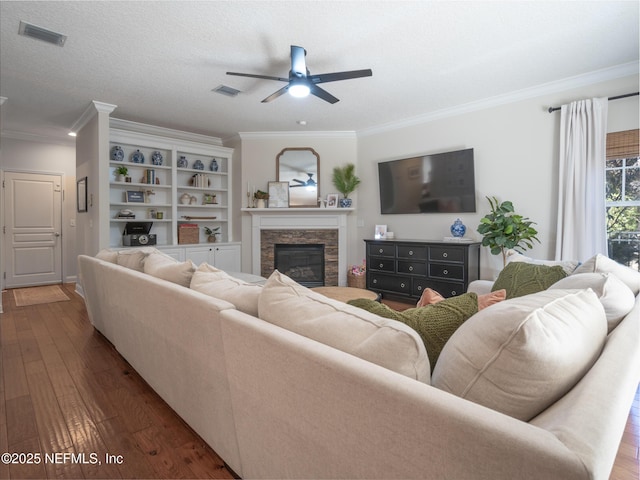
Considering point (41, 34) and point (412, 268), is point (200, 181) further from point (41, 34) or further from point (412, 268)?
point (412, 268)

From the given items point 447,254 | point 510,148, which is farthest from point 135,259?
point 510,148

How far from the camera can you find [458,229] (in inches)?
172

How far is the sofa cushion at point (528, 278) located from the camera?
1.93 metres

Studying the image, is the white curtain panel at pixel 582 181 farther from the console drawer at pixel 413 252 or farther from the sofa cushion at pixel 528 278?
the sofa cushion at pixel 528 278

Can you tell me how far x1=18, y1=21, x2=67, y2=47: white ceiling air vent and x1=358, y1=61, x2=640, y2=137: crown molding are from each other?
3.91 metres

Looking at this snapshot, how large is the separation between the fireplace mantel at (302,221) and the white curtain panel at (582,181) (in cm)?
287

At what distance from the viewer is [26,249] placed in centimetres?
576

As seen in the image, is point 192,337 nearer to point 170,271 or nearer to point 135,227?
point 170,271

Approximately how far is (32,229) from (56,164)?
3.95ft

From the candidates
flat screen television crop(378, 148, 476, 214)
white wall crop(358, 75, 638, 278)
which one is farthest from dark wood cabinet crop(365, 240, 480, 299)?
flat screen television crop(378, 148, 476, 214)

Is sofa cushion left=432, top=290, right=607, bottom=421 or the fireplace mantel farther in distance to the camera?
the fireplace mantel

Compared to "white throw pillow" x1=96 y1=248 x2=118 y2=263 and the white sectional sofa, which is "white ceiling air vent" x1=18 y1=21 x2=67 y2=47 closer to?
"white throw pillow" x1=96 y1=248 x2=118 y2=263

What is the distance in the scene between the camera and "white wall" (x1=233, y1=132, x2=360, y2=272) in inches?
222

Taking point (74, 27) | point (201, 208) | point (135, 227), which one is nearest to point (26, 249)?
point (135, 227)
